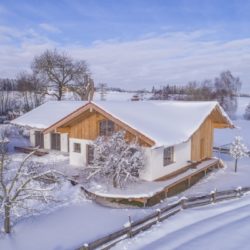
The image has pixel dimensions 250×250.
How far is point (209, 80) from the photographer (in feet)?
316

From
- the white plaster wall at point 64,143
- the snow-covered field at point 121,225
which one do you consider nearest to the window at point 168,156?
the snow-covered field at point 121,225

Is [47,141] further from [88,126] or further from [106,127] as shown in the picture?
[106,127]

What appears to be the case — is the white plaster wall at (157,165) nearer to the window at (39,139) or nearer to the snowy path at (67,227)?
the snowy path at (67,227)

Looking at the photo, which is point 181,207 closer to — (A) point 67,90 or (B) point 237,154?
(B) point 237,154

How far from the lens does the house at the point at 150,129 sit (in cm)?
1730

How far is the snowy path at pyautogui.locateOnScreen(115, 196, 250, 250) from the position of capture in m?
10.6

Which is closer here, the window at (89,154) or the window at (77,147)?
the window at (89,154)

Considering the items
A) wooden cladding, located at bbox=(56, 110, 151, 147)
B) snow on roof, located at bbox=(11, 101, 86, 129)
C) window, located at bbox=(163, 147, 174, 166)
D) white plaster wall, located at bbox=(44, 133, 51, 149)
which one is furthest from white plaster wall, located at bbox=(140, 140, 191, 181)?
white plaster wall, located at bbox=(44, 133, 51, 149)

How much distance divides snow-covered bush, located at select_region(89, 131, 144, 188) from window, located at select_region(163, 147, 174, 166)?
2.01 meters

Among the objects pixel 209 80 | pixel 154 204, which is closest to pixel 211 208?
pixel 154 204

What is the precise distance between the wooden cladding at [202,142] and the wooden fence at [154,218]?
4.99m

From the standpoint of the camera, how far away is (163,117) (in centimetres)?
2059

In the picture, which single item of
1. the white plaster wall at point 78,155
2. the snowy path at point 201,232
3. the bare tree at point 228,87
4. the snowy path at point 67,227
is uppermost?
the bare tree at point 228,87

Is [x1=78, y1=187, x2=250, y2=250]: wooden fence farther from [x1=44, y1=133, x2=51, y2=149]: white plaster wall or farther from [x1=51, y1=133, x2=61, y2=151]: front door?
[x1=44, y1=133, x2=51, y2=149]: white plaster wall
